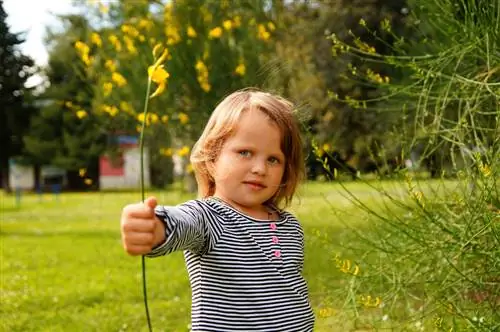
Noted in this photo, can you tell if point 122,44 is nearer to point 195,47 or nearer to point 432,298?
point 195,47

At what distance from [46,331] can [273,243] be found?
2467 mm

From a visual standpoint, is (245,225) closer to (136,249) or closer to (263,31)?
(136,249)

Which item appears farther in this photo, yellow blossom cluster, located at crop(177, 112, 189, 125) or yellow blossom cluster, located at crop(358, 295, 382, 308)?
yellow blossom cluster, located at crop(177, 112, 189, 125)

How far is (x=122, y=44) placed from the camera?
23.0 ft

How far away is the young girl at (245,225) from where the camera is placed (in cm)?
157

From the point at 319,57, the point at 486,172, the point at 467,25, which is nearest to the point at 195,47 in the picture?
the point at 467,25

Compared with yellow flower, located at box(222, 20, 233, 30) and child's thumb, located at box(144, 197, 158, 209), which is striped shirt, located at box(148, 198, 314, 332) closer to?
child's thumb, located at box(144, 197, 158, 209)

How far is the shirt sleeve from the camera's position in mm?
1343

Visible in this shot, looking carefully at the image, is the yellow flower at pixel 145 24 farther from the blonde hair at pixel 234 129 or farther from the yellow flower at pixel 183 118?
the blonde hair at pixel 234 129

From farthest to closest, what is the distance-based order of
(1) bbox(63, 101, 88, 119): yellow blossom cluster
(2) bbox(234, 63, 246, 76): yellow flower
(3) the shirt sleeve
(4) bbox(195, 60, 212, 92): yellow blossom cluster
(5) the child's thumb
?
(1) bbox(63, 101, 88, 119): yellow blossom cluster
(2) bbox(234, 63, 246, 76): yellow flower
(4) bbox(195, 60, 212, 92): yellow blossom cluster
(3) the shirt sleeve
(5) the child's thumb

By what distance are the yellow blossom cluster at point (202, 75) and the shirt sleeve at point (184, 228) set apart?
14.4 feet

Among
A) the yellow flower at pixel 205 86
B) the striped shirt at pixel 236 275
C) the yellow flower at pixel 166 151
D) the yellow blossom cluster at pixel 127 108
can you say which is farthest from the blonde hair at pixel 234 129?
the yellow flower at pixel 166 151

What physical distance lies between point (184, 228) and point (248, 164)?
34 centimetres

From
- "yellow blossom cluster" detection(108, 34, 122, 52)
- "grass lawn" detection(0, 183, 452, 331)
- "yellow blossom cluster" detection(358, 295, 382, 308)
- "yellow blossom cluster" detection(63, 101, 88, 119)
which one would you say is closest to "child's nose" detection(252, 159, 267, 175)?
"grass lawn" detection(0, 183, 452, 331)
